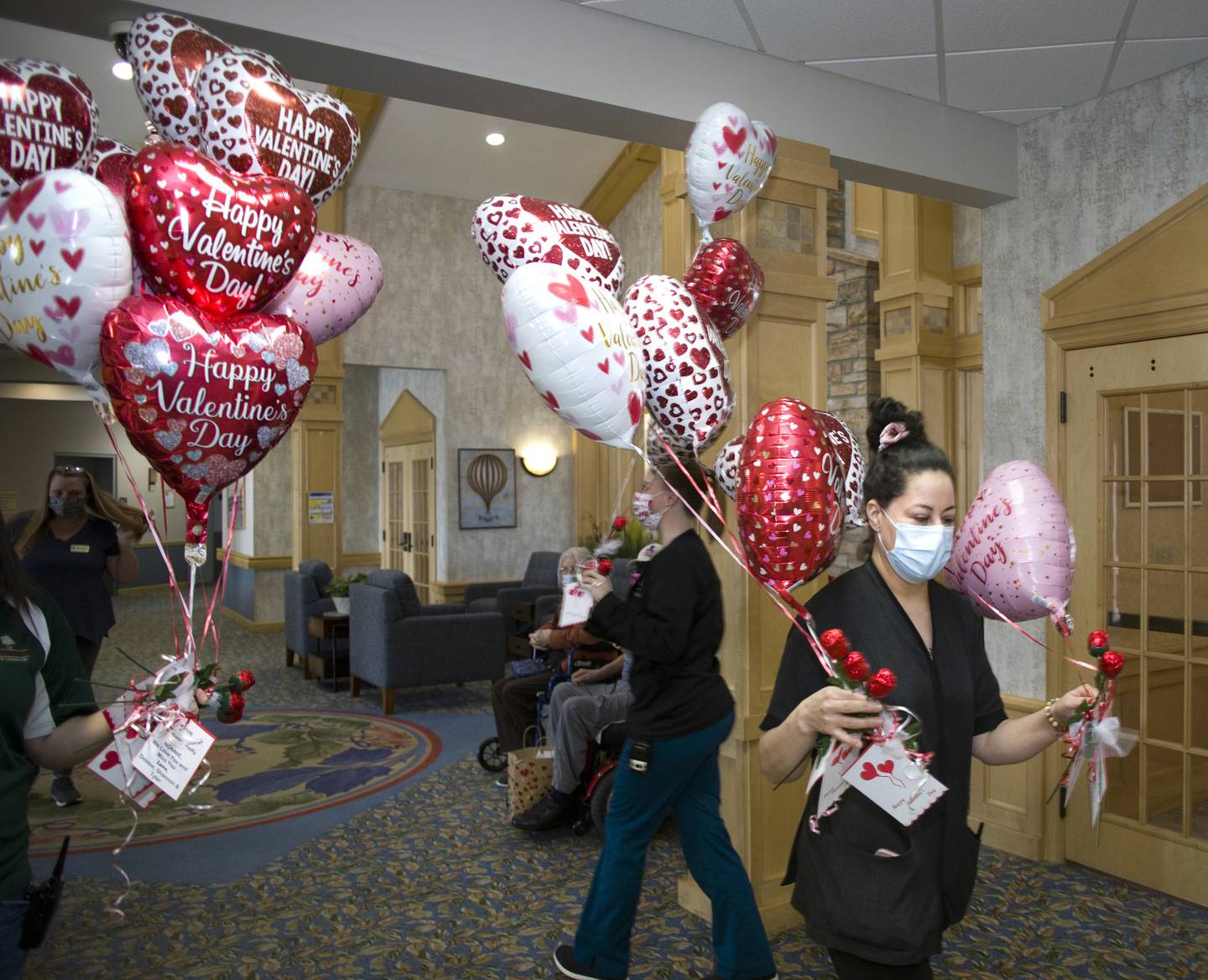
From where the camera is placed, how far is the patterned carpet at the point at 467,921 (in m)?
2.79

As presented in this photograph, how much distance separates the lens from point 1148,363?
3242mm

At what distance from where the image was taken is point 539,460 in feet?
30.8

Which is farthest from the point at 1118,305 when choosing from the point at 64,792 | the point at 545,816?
the point at 64,792

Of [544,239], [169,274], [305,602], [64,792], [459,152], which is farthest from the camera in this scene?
[459,152]

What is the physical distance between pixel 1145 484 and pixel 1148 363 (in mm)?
419

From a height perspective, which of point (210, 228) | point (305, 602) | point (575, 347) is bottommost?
point (305, 602)

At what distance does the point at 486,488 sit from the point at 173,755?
7.71 metres

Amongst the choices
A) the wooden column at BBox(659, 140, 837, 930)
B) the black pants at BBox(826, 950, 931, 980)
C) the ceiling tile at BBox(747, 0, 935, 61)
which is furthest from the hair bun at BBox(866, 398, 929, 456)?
the ceiling tile at BBox(747, 0, 935, 61)

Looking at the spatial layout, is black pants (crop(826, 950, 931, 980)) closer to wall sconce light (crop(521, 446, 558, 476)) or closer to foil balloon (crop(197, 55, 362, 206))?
foil balloon (crop(197, 55, 362, 206))

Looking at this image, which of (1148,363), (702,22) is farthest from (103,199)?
(1148,363)

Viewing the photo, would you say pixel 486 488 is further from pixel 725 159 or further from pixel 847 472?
A: pixel 847 472

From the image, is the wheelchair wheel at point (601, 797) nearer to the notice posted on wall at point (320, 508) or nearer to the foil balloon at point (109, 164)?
the foil balloon at point (109, 164)

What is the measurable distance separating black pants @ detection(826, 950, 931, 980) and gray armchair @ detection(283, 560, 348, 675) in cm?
611

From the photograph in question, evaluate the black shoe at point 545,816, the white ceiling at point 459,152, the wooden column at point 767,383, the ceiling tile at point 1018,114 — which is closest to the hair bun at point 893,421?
the wooden column at point 767,383
